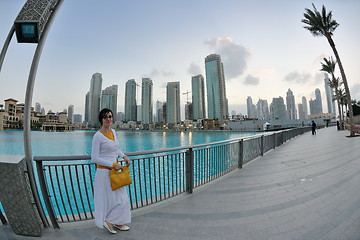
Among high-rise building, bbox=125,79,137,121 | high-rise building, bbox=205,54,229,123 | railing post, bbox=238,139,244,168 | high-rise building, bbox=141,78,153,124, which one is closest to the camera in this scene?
railing post, bbox=238,139,244,168

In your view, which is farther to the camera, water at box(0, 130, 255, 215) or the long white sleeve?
water at box(0, 130, 255, 215)

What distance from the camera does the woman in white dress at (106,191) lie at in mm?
2186

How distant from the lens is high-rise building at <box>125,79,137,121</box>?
16450 centimetres

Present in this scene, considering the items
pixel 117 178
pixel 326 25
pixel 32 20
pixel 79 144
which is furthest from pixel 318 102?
pixel 32 20

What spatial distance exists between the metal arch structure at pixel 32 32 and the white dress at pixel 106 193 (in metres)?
0.89

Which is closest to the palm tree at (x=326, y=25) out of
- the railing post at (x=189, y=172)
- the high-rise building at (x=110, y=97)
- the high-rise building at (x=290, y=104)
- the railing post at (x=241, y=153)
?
the railing post at (x=241, y=153)

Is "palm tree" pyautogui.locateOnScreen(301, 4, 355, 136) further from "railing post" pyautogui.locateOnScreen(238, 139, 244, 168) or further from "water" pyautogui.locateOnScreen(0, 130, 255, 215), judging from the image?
"water" pyautogui.locateOnScreen(0, 130, 255, 215)

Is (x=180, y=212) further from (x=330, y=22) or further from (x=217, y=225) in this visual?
(x=330, y=22)

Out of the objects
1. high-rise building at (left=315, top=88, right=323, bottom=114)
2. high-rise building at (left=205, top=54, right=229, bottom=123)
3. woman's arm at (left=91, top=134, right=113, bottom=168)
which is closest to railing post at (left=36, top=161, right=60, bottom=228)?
woman's arm at (left=91, top=134, right=113, bottom=168)

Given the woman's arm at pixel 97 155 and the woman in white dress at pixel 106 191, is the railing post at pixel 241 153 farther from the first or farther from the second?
the woman's arm at pixel 97 155

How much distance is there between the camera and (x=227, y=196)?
10.9ft

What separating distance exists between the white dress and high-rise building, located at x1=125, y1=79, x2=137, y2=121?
→ 562ft

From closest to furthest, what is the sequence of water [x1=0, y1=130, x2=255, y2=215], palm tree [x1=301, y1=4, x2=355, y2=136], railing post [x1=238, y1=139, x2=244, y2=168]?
railing post [x1=238, y1=139, x2=244, y2=168] < palm tree [x1=301, y1=4, x2=355, y2=136] < water [x1=0, y1=130, x2=255, y2=215]

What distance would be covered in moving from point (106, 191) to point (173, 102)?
169 metres
